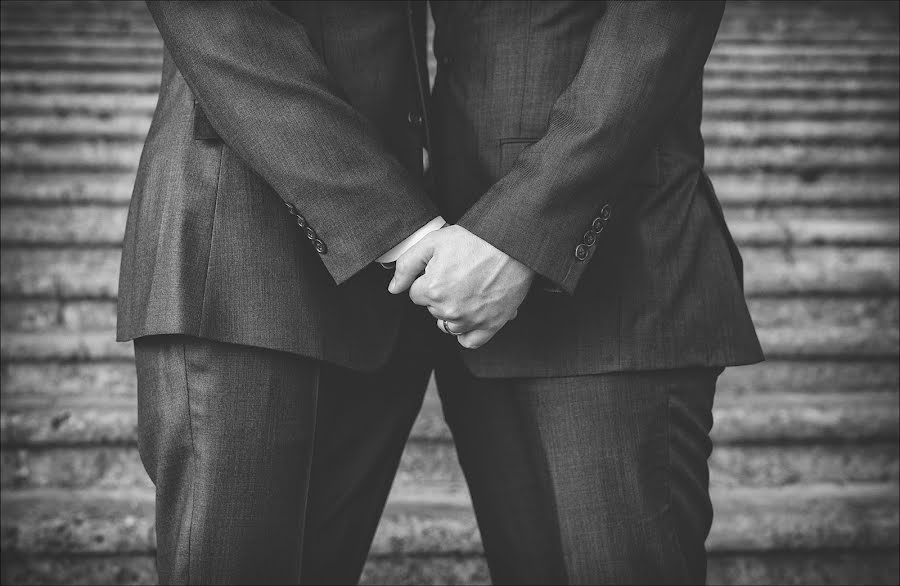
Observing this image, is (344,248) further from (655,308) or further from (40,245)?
(40,245)

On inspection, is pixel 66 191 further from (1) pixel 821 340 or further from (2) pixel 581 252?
(1) pixel 821 340

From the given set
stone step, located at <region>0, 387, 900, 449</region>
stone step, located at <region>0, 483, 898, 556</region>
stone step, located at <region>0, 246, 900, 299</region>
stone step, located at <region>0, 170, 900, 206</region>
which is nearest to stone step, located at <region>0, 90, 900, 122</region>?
stone step, located at <region>0, 170, 900, 206</region>

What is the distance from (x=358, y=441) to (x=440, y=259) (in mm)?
338

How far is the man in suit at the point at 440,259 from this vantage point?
2.37 feet

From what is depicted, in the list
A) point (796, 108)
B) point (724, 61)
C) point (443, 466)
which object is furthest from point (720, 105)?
point (443, 466)

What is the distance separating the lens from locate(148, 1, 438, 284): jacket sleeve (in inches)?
28.4

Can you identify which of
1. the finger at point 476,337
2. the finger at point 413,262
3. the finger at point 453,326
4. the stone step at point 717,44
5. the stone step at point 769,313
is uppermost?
the stone step at point 717,44

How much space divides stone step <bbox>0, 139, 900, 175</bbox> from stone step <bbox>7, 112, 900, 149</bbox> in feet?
0.09

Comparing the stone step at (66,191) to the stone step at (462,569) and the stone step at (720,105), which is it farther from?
the stone step at (462,569)

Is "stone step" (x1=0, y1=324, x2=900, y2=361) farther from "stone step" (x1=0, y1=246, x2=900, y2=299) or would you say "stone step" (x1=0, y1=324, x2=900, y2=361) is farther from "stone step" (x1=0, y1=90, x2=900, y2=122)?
"stone step" (x1=0, y1=90, x2=900, y2=122)

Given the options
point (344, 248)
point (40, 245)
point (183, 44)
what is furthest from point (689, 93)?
point (40, 245)

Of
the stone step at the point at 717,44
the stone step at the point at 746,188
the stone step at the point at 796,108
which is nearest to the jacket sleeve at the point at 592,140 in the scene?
the stone step at the point at 746,188

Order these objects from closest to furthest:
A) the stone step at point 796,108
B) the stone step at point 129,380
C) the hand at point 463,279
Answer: the hand at point 463,279
the stone step at point 129,380
the stone step at point 796,108

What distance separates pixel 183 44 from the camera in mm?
741
